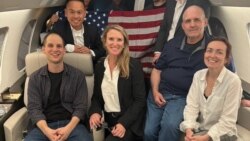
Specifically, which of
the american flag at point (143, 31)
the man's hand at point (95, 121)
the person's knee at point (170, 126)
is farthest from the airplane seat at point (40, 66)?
the person's knee at point (170, 126)

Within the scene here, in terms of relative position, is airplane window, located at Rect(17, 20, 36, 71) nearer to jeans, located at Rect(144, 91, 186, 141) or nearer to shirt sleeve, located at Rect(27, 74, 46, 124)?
shirt sleeve, located at Rect(27, 74, 46, 124)

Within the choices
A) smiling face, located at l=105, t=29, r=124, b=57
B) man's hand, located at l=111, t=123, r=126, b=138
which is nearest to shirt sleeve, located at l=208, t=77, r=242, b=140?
man's hand, located at l=111, t=123, r=126, b=138

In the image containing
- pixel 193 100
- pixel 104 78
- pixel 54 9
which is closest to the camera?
pixel 193 100

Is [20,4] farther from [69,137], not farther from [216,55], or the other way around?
[216,55]

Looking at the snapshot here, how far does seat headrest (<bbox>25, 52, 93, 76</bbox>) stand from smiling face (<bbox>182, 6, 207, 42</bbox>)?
93 cm

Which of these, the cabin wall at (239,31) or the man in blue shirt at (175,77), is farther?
the cabin wall at (239,31)

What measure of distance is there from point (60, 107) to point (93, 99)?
1.00ft

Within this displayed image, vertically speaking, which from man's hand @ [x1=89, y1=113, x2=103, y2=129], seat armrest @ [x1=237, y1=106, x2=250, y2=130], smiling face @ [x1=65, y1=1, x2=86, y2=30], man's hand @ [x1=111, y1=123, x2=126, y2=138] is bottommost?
man's hand @ [x1=111, y1=123, x2=126, y2=138]

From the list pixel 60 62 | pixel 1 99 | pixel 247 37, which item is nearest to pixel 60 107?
pixel 60 62

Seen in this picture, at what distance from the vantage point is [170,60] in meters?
3.38

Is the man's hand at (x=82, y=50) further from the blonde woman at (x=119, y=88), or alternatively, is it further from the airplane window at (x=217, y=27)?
the airplane window at (x=217, y=27)

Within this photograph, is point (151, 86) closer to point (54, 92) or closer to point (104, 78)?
point (104, 78)

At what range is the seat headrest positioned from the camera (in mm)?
3418

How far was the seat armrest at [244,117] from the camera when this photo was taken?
3021mm
